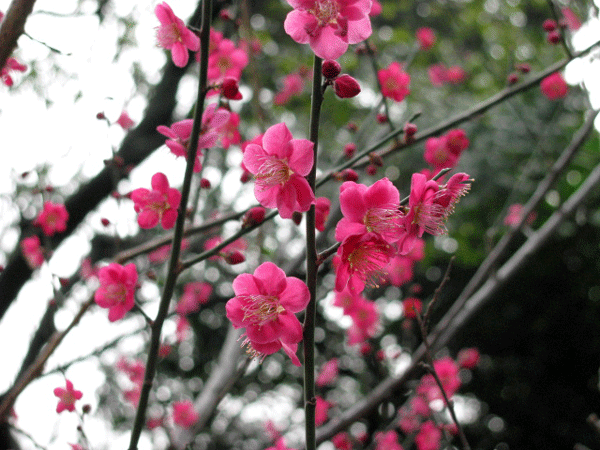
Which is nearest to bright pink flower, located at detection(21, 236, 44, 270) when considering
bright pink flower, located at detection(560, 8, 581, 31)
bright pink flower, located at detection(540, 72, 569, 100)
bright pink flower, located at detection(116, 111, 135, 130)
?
bright pink flower, located at detection(116, 111, 135, 130)

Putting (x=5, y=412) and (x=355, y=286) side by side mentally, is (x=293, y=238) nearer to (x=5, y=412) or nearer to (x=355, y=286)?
(x=5, y=412)

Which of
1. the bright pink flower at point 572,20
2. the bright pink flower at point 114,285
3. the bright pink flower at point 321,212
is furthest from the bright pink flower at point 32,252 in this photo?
the bright pink flower at point 572,20

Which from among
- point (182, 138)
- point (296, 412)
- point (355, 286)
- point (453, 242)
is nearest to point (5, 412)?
point (182, 138)

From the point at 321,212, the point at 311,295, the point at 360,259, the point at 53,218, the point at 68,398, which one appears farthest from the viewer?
the point at 53,218

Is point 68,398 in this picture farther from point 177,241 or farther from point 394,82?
point 394,82

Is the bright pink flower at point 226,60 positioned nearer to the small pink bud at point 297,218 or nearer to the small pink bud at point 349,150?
the small pink bud at point 349,150

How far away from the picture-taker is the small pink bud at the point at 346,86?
80 cm

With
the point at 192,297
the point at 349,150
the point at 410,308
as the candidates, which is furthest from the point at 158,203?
the point at 192,297

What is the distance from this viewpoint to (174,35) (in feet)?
3.63

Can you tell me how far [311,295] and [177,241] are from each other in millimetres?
289

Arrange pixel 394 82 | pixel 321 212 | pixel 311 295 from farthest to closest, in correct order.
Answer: pixel 394 82
pixel 321 212
pixel 311 295

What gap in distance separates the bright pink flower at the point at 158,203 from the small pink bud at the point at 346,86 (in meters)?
0.44

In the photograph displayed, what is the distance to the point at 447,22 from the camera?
17.6 feet

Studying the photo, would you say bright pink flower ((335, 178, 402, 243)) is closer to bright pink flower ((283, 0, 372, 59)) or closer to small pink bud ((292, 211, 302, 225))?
small pink bud ((292, 211, 302, 225))
